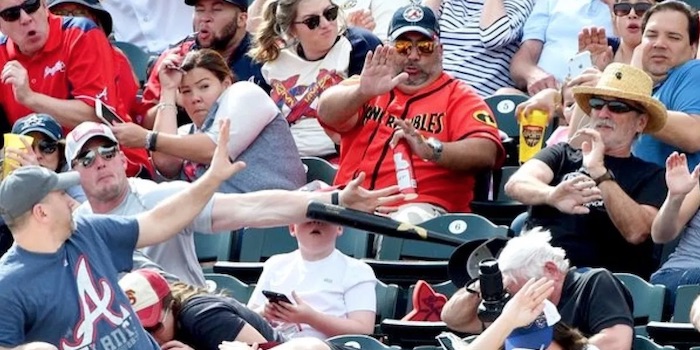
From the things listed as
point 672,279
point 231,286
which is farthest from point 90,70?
point 672,279

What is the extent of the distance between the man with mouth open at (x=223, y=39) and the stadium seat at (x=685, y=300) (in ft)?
10.2

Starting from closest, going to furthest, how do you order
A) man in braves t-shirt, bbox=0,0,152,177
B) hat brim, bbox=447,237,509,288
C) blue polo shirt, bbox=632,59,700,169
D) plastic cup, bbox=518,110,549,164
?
hat brim, bbox=447,237,509,288 → blue polo shirt, bbox=632,59,700,169 → plastic cup, bbox=518,110,549,164 → man in braves t-shirt, bbox=0,0,152,177

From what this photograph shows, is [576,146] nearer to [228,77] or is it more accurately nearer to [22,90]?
[228,77]

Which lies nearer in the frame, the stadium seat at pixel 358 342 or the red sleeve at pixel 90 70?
the stadium seat at pixel 358 342

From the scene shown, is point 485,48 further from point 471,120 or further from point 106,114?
point 106,114

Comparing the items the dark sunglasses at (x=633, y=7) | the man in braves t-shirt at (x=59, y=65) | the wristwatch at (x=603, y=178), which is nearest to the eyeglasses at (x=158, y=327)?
the wristwatch at (x=603, y=178)

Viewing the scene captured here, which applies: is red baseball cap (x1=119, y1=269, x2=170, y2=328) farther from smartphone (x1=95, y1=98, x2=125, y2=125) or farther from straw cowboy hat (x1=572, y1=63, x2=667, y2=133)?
smartphone (x1=95, y1=98, x2=125, y2=125)

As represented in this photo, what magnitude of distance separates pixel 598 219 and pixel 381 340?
42.8 inches

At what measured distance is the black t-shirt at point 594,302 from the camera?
733 cm

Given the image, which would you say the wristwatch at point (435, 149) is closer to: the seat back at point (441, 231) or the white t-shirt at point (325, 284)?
the seat back at point (441, 231)

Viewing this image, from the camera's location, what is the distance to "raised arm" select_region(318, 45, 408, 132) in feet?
29.8

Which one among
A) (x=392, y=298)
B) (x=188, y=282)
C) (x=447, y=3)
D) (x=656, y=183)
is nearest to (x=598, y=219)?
(x=656, y=183)

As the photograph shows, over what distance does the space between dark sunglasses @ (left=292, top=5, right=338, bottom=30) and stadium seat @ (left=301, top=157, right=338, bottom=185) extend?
644mm

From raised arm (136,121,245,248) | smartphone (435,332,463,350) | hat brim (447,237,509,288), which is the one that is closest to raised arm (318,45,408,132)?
hat brim (447,237,509,288)
